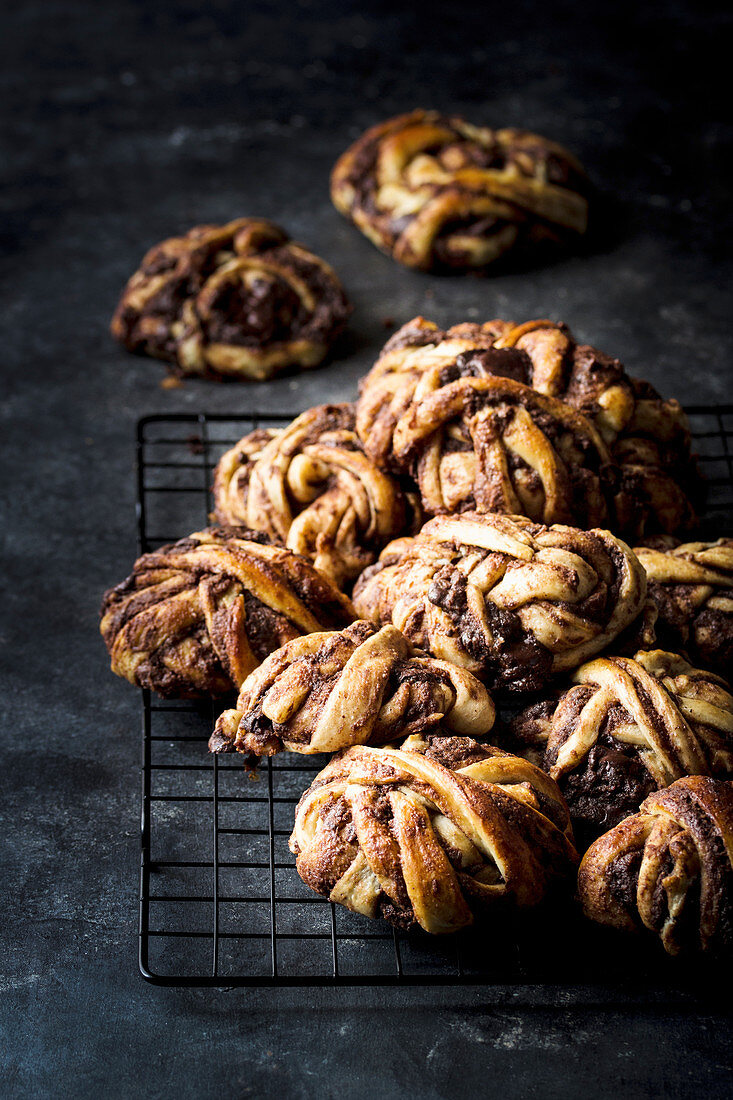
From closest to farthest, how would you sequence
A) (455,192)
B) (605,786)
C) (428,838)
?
(428,838) → (605,786) → (455,192)

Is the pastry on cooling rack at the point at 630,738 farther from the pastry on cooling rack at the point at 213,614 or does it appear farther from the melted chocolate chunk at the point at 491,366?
the melted chocolate chunk at the point at 491,366

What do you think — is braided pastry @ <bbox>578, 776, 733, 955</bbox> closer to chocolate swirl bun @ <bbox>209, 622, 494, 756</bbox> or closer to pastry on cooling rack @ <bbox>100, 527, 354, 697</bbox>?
chocolate swirl bun @ <bbox>209, 622, 494, 756</bbox>

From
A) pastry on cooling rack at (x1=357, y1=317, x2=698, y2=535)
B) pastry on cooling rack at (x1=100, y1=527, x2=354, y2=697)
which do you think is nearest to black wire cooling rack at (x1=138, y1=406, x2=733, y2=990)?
pastry on cooling rack at (x1=100, y1=527, x2=354, y2=697)

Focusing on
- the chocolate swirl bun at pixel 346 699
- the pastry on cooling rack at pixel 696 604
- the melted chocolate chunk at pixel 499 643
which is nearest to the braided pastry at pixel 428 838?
the chocolate swirl bun at pixel 346 699

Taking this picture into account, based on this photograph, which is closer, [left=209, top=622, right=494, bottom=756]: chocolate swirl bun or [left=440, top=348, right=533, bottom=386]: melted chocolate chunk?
[left=209, top=622, right=494, bottom=756]: chocolate swirl bun

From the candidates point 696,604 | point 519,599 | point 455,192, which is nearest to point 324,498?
point 519,599

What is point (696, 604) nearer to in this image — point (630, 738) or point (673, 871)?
point (630, 738)

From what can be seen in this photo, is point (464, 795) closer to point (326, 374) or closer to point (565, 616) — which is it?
point (565, 616)

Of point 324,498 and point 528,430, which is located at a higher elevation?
point 528,430
